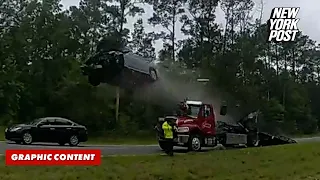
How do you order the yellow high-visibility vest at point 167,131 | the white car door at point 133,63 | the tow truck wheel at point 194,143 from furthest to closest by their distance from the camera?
1. the tow truck wheel at point 194,143
2. the yellow high-visibility vest at point 167,131
3. the white car door at point 133,63

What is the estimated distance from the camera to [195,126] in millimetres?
23656

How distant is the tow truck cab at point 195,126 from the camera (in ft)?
76.0

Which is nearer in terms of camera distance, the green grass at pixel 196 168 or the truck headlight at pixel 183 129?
the green grass at pixel 196 168

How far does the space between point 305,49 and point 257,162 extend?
236 ft

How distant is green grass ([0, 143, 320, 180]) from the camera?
15.9 meters

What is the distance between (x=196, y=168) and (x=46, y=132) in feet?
36.9

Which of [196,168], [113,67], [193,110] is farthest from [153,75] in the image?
[196,168]

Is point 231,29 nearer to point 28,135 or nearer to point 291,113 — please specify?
point 291,113

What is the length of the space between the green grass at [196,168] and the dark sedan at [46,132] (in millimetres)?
8644

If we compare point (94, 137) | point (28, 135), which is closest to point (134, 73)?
point (28, 135)

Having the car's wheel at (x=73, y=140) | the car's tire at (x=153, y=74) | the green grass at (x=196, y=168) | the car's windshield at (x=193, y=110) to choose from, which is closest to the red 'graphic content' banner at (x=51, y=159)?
the green grass at (x=196, y=168)

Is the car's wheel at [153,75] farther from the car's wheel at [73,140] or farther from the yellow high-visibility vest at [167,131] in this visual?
the car's wheel at [73,140]

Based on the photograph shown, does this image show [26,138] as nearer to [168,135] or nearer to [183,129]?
[183,129]

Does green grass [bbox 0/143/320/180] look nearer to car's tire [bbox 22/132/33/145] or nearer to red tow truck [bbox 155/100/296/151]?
red tow truck [bbox 155/100/296/151]
